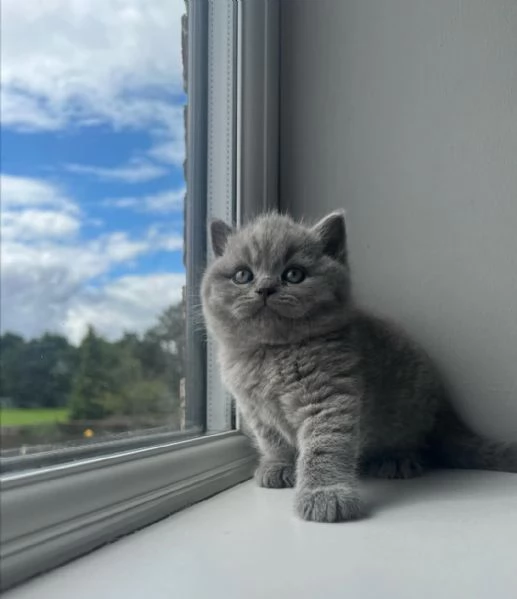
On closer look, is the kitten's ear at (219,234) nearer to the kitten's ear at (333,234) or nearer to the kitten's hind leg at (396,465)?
the kitten's ear at (333,234)

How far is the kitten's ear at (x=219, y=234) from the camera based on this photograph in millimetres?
1339

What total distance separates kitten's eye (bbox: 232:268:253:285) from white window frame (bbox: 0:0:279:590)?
208 mm

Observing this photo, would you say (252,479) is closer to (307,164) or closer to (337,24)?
(307,164)

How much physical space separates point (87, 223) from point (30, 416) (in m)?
0.28

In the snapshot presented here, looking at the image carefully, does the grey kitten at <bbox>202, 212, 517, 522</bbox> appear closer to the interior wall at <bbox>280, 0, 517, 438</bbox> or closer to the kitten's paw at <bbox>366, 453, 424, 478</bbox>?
the kitten's paw at <bbox>366, 453, 424, 478</bbox>

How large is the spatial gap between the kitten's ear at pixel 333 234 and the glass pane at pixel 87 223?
290mm

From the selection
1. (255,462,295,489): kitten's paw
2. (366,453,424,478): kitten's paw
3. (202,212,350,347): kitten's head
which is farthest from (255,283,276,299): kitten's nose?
(366,453,424,478): kitten's paw

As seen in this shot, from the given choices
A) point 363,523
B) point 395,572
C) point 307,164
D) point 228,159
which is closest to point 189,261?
point 228,159

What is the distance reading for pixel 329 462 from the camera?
1034 mm

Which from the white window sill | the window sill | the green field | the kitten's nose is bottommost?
the white window sill

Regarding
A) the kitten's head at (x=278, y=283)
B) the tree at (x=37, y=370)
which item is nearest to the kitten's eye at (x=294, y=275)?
the kitten's head at (x=278, y=283)

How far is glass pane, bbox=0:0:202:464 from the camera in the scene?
0.79 m

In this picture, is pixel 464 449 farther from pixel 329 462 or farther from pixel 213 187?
pixel 213 187

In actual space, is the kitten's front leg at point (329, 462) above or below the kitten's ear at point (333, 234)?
below
